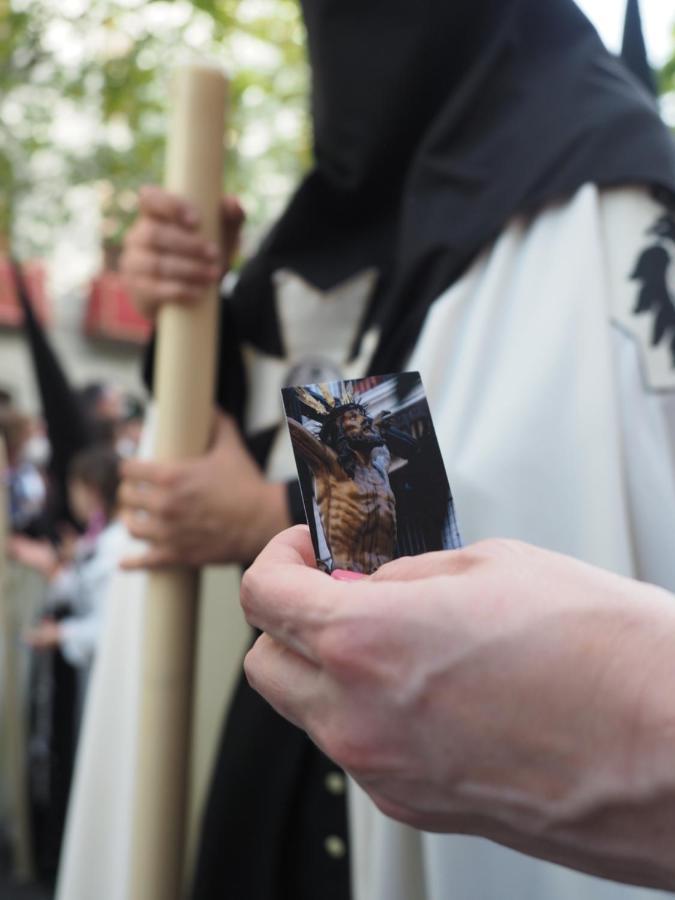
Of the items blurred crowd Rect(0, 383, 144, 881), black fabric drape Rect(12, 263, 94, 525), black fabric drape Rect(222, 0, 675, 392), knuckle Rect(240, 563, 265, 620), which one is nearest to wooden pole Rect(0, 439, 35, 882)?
blurred crowd Rect(0, 383, 144, 881)

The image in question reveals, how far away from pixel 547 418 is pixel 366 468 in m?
0.44

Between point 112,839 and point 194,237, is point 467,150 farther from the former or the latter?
point 112,839

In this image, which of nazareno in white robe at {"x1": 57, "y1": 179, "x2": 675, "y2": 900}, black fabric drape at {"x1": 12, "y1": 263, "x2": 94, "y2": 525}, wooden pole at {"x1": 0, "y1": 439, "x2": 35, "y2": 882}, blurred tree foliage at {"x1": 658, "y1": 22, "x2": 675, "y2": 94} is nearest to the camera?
nazareno in white robe at {"x1": 57, "y1": 179, "x2": 675, "y2": 900}

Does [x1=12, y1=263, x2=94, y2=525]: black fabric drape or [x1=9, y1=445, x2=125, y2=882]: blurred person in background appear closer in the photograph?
[x1=12, y1=263, x2=94, y2=525]: black fabric drape

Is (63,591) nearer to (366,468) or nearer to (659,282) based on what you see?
(659,282)

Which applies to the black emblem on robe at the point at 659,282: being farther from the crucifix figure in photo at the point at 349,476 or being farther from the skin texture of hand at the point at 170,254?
the skin texture of hand at the point at 170,254

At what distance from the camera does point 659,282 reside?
91cm

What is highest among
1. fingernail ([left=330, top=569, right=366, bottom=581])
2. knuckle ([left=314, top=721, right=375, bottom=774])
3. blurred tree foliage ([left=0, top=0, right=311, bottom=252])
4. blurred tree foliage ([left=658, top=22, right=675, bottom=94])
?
blurred tree foliage ([left=0, top=0, right=311, bottom=252])

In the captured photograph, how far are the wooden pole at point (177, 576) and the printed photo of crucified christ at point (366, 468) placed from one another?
72 cm

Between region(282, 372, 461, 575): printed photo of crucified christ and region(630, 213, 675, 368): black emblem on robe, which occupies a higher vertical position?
region(630, 213, 675, 368): black emblem on robe

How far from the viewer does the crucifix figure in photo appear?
21.2 inches

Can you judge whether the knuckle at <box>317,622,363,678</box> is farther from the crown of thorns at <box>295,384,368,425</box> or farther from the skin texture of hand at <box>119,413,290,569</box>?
the skin texture of hand at <box>119,413,290,569</box>

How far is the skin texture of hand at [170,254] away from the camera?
135 cm

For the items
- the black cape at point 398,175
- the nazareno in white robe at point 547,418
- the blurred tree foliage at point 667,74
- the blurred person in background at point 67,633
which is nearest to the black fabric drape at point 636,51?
the black cape at point 398,175
